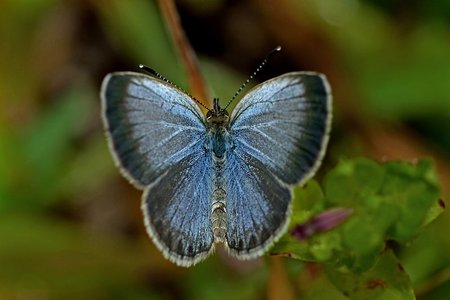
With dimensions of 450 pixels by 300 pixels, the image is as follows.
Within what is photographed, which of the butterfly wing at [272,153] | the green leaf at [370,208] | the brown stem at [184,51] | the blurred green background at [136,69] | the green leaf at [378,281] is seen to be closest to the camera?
the green leaf at [370,208]

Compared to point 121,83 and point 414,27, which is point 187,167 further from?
point 414,27

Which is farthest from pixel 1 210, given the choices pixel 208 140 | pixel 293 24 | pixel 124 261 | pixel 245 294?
pixel 293 24

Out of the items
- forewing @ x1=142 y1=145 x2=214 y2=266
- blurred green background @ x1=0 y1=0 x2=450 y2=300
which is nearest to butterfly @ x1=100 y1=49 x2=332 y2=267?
forewing @ x1=142 y1=145 x2=214 y2=266

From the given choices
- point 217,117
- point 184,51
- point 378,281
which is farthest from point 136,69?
point 378,281

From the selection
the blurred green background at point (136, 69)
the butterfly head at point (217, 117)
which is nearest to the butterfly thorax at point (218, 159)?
the butterfly head at point (217, 117)

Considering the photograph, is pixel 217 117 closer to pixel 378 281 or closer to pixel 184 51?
pixel 184 51

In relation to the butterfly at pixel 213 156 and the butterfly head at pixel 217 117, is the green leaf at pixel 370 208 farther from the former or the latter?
the butterfly head at pixel 217 117
